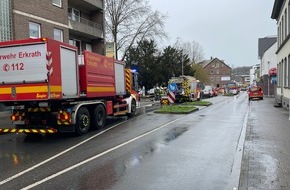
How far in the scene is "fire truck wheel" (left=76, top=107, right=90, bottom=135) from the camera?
36.7ft

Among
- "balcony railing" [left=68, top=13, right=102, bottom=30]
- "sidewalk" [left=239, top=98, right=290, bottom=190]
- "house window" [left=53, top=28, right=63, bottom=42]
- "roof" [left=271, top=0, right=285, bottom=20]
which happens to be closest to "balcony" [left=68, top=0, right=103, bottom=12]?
"balcony railing" [left=68, top=13, right=102, bottom=30]

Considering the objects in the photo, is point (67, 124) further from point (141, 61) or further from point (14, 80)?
point (141, 61)

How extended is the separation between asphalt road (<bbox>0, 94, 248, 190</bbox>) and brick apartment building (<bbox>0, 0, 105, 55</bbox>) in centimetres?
1129

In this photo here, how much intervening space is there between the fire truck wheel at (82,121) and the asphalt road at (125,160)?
345mm

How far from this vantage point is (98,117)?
12891 millimetres

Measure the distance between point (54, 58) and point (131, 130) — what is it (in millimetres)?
3957

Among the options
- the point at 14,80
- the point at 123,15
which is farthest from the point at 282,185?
the point at 123,15

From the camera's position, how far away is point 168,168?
6473mm

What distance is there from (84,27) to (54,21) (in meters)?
5.42

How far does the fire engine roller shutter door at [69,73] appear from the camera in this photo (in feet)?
34.1

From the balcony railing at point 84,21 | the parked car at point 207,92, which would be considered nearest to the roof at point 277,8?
the balcony railing at point 84,21

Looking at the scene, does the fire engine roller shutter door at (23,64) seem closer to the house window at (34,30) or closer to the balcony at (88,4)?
the house window at (34,30)

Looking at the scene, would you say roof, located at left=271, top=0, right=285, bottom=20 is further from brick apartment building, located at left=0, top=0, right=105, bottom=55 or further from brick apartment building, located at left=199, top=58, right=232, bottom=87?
brick apartment building, located at left=199, top=58, right=232, bottom=87

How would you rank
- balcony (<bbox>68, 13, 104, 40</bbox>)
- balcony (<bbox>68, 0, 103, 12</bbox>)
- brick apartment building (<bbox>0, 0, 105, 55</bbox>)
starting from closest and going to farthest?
brick apartment building (<bbox>0, 0, 105, 55</bbox>), balcony (<bbox>68, 13, 104, 40</bbox>), balcony (<bbox>68, 0, 103, 12</bbox>)
